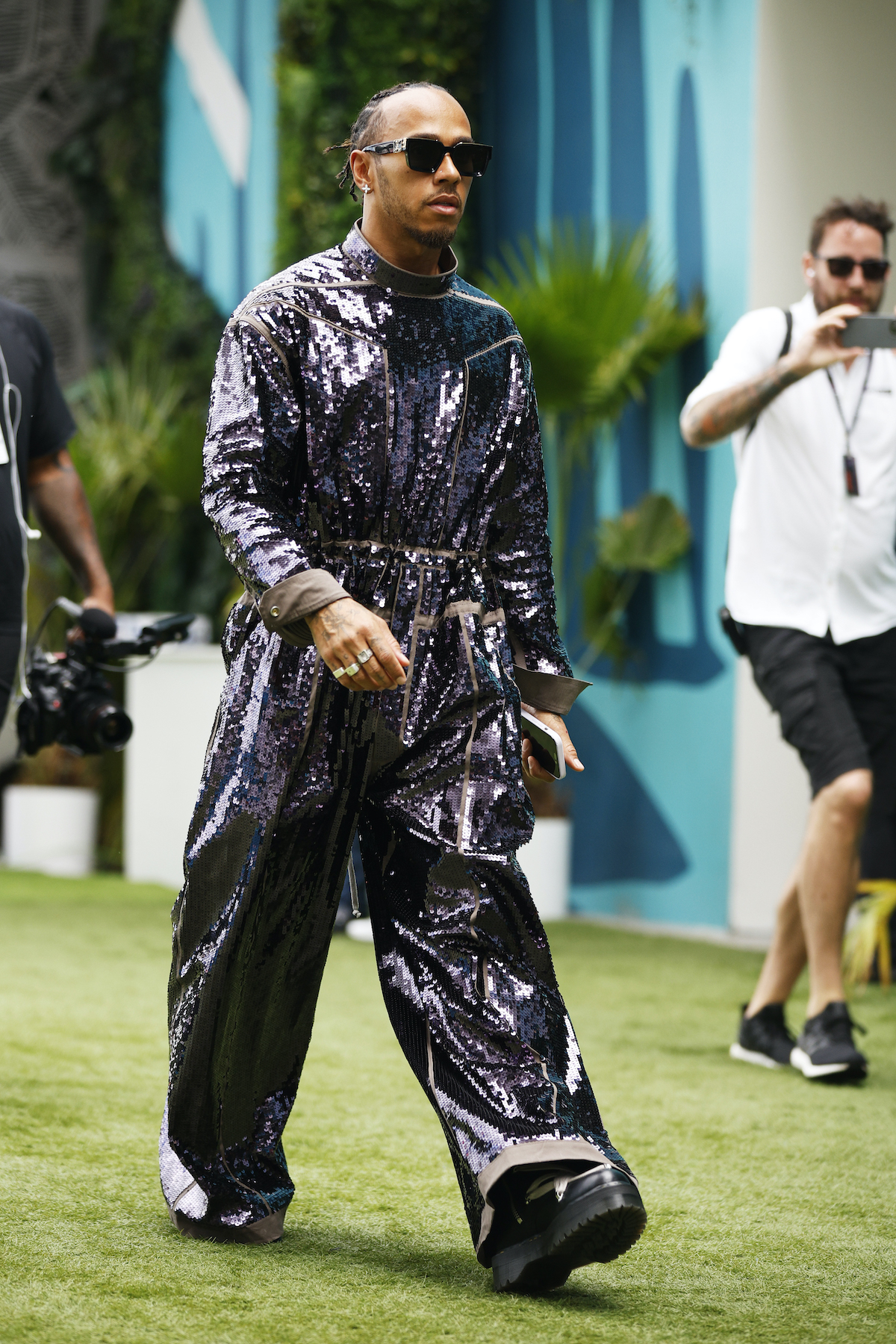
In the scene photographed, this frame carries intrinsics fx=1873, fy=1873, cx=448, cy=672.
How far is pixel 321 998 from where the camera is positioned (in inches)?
197

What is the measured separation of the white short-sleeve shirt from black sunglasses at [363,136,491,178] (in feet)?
5.50

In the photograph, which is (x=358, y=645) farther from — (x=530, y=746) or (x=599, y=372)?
(x=599, y=372)

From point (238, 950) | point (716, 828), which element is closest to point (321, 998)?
point (716, 828)

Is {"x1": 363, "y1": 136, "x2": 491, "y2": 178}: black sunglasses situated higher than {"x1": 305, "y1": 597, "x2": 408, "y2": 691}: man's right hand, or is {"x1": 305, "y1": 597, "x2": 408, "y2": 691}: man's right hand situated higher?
{"x1": 363, "y1": 136, "x2": 491, "y2": 178}: black sunglasses

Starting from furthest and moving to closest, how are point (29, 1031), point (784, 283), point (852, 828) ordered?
1. point (784, 283)
2. point (29, 1031)
3. point (852, 828)

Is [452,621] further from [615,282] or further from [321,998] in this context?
[615,282]

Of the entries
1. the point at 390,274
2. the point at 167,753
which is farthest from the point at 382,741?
the point at 167,753

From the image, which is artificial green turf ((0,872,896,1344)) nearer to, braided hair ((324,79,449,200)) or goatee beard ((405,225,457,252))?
goatee beard ((405,225,457,252))

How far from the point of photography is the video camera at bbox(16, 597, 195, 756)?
3.66m

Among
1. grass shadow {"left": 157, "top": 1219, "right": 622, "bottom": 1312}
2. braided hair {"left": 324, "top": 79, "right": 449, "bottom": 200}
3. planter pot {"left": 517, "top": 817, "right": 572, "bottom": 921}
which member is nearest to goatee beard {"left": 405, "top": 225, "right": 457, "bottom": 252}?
braided hair {"left": 324, "top": 79, "right": 449, "bottom": 200}

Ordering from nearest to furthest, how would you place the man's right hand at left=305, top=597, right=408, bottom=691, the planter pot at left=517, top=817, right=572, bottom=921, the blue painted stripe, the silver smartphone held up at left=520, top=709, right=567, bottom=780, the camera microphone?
the man's right hand at left=305, top=597, right=408, bottom=691, the silver smartphone held up at left=520, top=709, right=567, bottom=780, the camera microphone, the planter pot at left=517, top=817, right=572, bottom=921, the blue painted stripe

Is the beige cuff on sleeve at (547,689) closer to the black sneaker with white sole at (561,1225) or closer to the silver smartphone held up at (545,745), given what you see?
the silver smartphone held up at (545,745)

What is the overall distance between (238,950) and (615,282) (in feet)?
15.3

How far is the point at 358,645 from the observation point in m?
2.17
